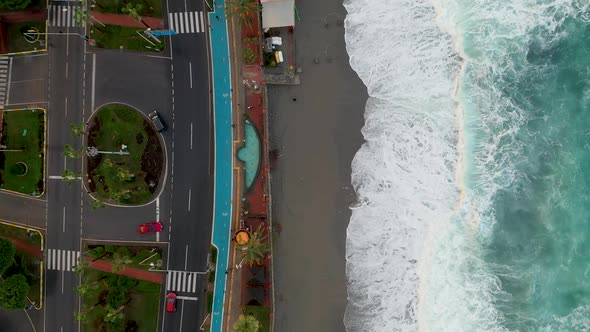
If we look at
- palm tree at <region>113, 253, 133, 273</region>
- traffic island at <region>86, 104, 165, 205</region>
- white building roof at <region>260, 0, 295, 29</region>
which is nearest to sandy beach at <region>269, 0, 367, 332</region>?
white building roof at <region>260, 0, 295, 29</region>

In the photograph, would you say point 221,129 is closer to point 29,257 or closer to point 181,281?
point 181,281

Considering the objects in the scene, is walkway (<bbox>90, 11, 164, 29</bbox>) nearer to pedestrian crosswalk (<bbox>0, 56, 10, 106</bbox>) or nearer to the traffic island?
the traffic island

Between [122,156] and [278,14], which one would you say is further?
[122,156]

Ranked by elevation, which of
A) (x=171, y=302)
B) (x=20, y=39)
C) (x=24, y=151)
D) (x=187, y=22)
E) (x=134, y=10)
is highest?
(x=187, y=22)

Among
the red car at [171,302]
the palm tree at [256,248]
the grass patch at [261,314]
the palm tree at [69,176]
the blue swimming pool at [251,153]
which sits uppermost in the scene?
the blue swimming pool at [251,153]

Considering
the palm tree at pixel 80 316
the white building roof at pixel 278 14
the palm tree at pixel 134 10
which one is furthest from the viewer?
the white building roof at pixel 278 14

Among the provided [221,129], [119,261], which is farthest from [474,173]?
[119,261]

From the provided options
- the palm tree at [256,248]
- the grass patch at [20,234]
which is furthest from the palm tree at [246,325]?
the grass patch at [20,234]

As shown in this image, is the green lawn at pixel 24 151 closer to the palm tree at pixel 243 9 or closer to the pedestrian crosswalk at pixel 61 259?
the pedestrian crosswalk at pixel 61 259
